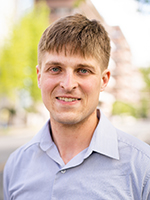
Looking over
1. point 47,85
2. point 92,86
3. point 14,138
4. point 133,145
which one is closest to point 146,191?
point 133,145

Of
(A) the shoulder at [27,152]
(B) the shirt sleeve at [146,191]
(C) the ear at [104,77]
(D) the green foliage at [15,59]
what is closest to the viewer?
(B) the shirt sleeve at [146,191]

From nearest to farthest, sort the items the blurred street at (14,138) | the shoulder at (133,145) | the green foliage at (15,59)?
1. the shoulder at (133,145)
2. the blurred street at (14,138)
3. the green foliage at (15,59)

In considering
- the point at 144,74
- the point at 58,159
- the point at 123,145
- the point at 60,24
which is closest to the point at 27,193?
the point at 58,159

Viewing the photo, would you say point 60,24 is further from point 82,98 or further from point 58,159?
point 58,159

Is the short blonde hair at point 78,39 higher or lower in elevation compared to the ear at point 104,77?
higher

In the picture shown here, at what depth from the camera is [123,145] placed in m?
1.80

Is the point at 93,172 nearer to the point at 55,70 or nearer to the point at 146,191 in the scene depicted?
the point at 146,191

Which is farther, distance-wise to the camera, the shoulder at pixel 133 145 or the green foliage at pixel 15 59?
the green foliage at pixel 15 59

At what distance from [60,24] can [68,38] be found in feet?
0.47

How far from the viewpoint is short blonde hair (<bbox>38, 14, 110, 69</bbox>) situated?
5.76 feet

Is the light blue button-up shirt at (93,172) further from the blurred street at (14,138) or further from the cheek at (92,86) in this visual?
the blurred street at (14,138)

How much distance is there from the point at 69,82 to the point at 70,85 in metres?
0.02

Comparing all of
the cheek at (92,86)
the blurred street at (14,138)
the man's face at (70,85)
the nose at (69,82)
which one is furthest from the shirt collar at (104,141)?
the blurred street at (14,138)

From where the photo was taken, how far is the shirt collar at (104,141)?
1.77 m
